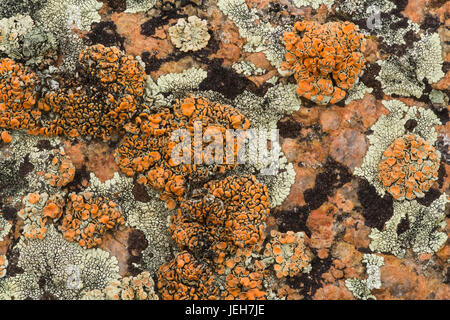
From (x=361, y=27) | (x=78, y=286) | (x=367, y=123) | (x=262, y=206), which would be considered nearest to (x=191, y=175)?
(x=262, y=206)

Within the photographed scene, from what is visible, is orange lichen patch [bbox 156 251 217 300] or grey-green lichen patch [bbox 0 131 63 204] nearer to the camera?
orange lichen patch [bbox 156 251 217 300]

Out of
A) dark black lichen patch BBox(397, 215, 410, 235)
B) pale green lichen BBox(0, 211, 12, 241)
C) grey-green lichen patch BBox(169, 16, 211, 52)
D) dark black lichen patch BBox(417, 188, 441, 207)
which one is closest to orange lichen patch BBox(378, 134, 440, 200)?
dark black lichen patch BBox(417, 188, 441, 207)

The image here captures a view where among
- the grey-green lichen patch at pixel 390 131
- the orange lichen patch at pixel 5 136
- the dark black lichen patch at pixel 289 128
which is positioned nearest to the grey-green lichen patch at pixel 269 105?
the dark black lichen patch at pixel 289 128

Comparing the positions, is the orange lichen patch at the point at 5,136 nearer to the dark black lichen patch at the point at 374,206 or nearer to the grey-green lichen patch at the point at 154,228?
the grey-green lichen patch at the point at 154,228

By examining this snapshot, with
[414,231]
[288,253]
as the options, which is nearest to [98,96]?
[288,253]

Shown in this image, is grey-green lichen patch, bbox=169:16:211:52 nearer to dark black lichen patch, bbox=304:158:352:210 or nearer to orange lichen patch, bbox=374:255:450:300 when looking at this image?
dark black lichen patch, bbox=304:158:352:210

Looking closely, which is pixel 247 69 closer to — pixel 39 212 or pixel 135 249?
pixel 135 249
